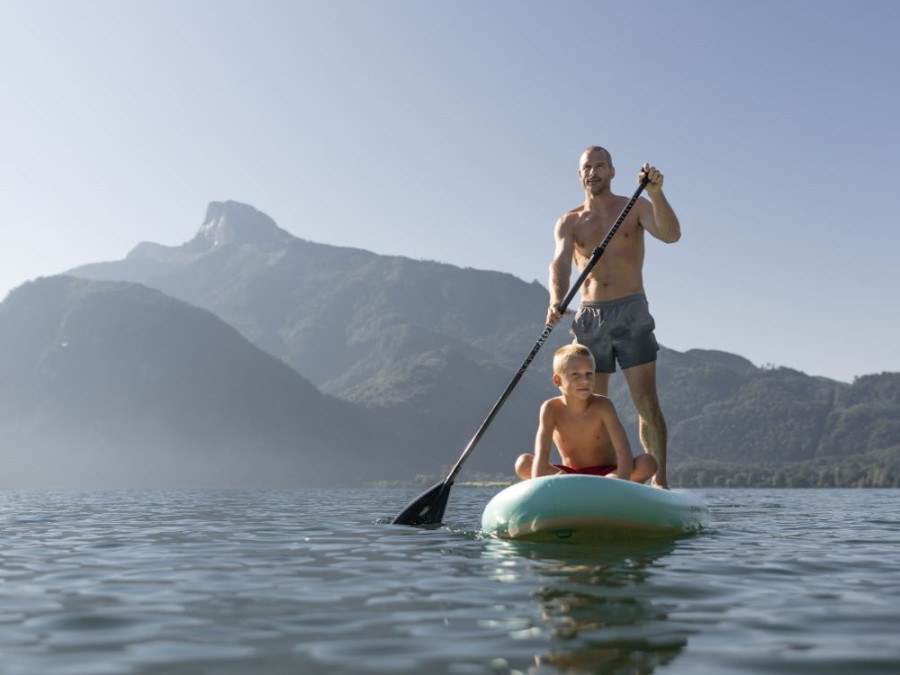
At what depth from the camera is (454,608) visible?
441cm

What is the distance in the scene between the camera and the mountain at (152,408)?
15150 centimetres

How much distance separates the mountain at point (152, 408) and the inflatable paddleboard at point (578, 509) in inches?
5745

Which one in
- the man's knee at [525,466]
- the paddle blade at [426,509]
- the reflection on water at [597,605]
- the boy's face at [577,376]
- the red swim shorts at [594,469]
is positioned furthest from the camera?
the paddle blade at [426,509]

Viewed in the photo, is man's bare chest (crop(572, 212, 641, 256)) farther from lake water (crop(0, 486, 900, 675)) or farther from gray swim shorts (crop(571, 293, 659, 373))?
lake water (crop(0, 486, 900, 675))

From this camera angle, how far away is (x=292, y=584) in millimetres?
5309

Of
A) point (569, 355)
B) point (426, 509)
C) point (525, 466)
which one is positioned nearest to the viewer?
point (569, 355)

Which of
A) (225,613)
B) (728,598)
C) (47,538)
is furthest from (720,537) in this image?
(47,538)

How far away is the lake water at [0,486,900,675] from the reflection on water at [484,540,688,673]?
14 mm

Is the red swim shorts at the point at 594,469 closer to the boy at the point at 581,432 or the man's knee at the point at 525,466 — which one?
the boy at the point at 581,432

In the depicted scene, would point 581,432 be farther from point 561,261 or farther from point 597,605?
point 597,605

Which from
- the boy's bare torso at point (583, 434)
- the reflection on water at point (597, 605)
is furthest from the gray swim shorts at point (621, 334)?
the reflection on water at point (597, 605)

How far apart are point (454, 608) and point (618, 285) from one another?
6342mm

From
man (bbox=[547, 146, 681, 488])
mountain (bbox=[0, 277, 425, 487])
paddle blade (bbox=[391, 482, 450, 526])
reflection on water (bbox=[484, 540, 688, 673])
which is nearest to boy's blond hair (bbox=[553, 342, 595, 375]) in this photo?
man (bbox=[547, 146, 681, 488])

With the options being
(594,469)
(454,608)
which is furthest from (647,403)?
(454,608)
